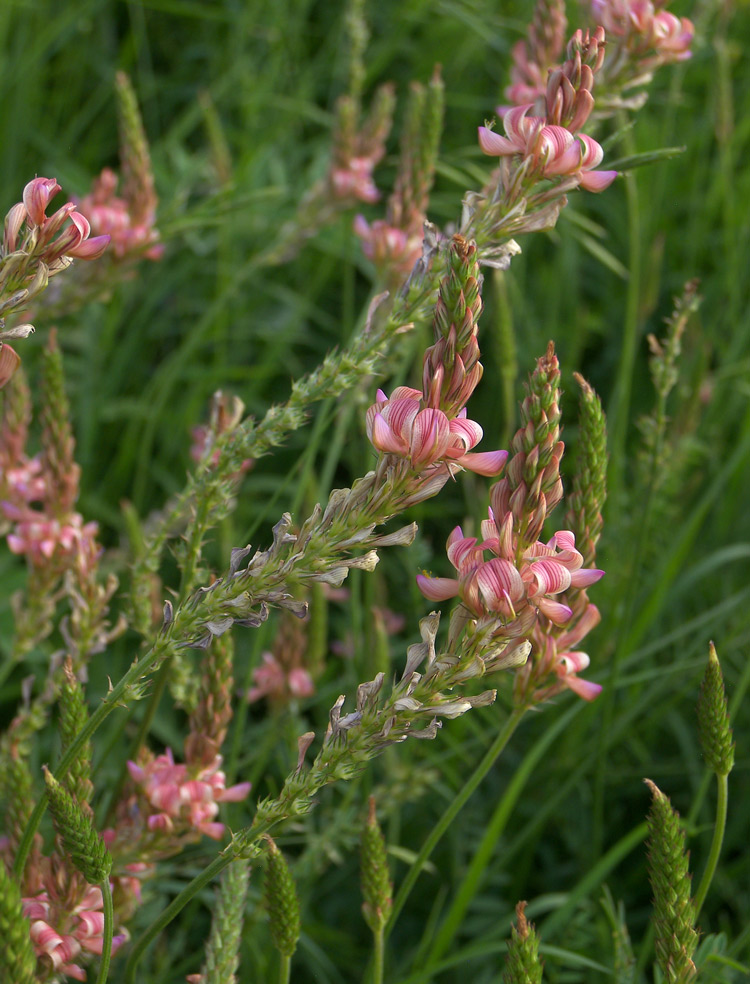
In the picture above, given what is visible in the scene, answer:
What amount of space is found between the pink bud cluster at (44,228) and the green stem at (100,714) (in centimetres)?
39

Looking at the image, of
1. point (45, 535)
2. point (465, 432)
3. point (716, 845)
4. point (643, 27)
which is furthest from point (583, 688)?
point (643, 27)

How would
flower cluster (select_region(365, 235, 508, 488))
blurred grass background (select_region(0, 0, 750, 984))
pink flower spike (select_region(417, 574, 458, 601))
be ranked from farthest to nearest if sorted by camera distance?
1. blurred grass background (select_region(0, 0, 750, 984))
2. pink flower spike (select_region(417, 574, 458, 601))
3. flower cluster (select_region(365, 235, 508, 488))

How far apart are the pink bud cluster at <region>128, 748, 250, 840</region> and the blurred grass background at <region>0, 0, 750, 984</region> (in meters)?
0.28

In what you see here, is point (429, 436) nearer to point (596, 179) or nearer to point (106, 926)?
point (596, 179)

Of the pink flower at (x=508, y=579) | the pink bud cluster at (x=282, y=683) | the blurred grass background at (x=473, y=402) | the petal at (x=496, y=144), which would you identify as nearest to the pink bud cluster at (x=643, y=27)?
the blurred grass background at (x=473, y=402)

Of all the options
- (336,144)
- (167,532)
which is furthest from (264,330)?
(167,532)

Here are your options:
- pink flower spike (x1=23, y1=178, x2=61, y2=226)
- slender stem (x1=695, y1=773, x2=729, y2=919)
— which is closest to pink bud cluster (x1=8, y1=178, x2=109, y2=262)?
pink flower spike (x1=23, y1=178, x2=61, y2=226)

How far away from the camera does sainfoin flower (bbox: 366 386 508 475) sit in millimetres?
959

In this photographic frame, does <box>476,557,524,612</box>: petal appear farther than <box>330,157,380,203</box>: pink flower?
No

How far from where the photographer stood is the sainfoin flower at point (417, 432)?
3.15ft

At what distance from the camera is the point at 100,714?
3.37ft

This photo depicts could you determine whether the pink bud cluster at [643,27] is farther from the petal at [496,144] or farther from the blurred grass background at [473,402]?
the petal at [496,144]

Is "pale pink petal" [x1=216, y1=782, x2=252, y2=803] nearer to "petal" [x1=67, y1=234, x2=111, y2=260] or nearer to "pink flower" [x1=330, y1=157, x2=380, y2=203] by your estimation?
"petal" [x1=67, y1=234, x2=111, y2=260]

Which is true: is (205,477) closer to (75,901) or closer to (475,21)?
(75,901)
